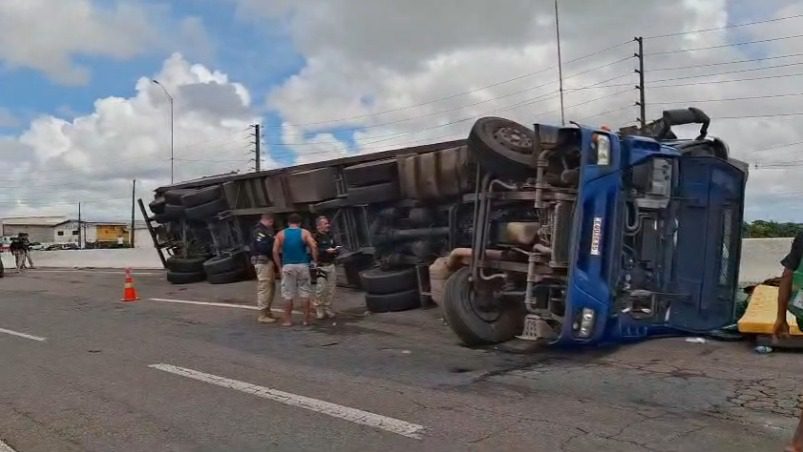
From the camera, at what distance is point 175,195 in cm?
1711

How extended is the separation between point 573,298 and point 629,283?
0.73 m

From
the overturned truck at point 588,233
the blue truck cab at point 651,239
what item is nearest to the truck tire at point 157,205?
the overturned truck at point 588,233

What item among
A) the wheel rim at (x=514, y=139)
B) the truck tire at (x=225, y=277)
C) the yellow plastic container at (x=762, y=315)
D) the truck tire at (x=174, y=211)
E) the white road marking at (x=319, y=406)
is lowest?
the truck tire at (x=225, y=277)

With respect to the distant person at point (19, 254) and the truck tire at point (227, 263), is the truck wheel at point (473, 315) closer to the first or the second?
the truck tire at point (227, 263)

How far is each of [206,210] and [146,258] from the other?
1137cm

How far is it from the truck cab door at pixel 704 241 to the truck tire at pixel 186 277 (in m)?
12.1

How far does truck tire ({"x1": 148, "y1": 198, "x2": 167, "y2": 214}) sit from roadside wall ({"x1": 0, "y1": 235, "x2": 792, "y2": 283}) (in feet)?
25.6

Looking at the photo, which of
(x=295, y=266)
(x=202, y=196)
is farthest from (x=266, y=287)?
(x=202, y=196)

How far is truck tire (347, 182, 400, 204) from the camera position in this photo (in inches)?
431

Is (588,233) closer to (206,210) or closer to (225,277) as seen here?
(225,277)

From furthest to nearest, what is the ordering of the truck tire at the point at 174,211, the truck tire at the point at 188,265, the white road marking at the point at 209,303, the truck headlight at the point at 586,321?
1. the truck tire at the point at 174,211
2. the truck tire at the point at 188,265
3. the white road marking at the point at 209,303
4. the truck headlight at the point at 586,321

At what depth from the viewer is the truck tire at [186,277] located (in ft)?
55.5

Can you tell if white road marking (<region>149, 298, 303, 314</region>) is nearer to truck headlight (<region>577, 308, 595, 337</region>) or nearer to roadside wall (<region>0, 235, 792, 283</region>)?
truck headlight (<region>577, 308, 595, 337</region>)

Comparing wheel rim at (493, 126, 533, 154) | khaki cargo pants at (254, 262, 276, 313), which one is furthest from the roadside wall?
khaki cargo pants at (254, 262, 276, 313)
